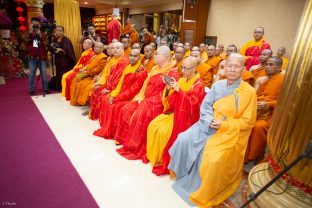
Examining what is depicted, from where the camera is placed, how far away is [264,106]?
9.91ft

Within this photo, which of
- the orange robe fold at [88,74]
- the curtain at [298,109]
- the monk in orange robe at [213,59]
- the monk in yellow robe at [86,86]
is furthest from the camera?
the monk in orange robe at [213,59]

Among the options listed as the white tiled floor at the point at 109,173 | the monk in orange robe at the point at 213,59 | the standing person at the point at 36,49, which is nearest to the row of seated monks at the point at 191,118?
the white tiled floor at the point at 109,173

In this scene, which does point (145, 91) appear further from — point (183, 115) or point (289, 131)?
point (289, 131)

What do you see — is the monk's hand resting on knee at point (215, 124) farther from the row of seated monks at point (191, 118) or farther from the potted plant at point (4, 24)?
the potted plant at point (4, 24)

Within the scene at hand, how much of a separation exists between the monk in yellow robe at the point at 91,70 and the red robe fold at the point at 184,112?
2785 millimetres

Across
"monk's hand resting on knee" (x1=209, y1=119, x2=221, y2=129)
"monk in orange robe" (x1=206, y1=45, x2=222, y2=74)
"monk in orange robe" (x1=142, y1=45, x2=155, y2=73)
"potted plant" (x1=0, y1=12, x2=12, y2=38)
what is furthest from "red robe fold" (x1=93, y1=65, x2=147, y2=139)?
"potted plant" (x1=0, y1=12, x2=12, y2=38)

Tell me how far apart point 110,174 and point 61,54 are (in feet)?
15.0

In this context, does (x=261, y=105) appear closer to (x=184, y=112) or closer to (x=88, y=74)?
(x=184, y=112)

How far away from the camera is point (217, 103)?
254cm

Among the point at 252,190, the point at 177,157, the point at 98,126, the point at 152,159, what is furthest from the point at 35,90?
the point at 252,190

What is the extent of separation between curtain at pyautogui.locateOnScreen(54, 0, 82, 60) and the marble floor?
15.6 ft

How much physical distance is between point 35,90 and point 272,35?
766 centimetres

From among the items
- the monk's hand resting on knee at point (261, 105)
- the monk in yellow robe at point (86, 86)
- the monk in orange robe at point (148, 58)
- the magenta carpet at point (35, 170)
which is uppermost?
the monk in orange robe at point (148, 58)

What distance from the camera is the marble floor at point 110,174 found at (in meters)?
2.43
